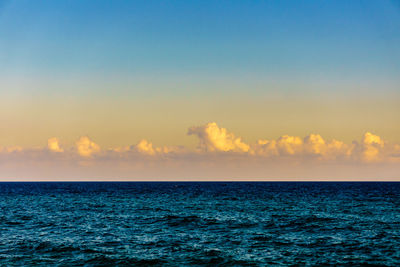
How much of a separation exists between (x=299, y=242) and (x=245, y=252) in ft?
20.7

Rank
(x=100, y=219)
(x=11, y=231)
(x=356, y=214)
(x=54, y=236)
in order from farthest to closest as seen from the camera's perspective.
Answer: (x=356, y=214) → (x=100, y=219) → (x=11, y=231) → (x=54, y=236)

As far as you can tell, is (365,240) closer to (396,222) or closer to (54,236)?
(396,222)

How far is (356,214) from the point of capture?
55062 millimetres

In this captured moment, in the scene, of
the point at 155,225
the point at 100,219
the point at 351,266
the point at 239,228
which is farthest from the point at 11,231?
the point at 351,266

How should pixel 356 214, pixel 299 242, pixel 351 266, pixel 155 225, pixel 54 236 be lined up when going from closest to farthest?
pixel 351 266 < pixel 299 242 < pixel 54 236 < pixel 155 225 < pixel 356 214

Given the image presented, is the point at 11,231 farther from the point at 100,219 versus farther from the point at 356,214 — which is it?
the point at 356,214

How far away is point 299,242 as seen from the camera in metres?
35.3

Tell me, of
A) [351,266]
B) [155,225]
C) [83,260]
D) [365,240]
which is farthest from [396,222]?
[83,260]

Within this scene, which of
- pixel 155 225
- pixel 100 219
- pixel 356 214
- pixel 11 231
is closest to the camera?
pixel 11 231

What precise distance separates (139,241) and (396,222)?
29956 millimetres

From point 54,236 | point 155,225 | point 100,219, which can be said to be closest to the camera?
point 54,236

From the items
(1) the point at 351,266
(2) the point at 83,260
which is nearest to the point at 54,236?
(2) the point at 83,260

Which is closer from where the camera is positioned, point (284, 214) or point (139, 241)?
point (139, 241)

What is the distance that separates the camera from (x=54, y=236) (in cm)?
3869
